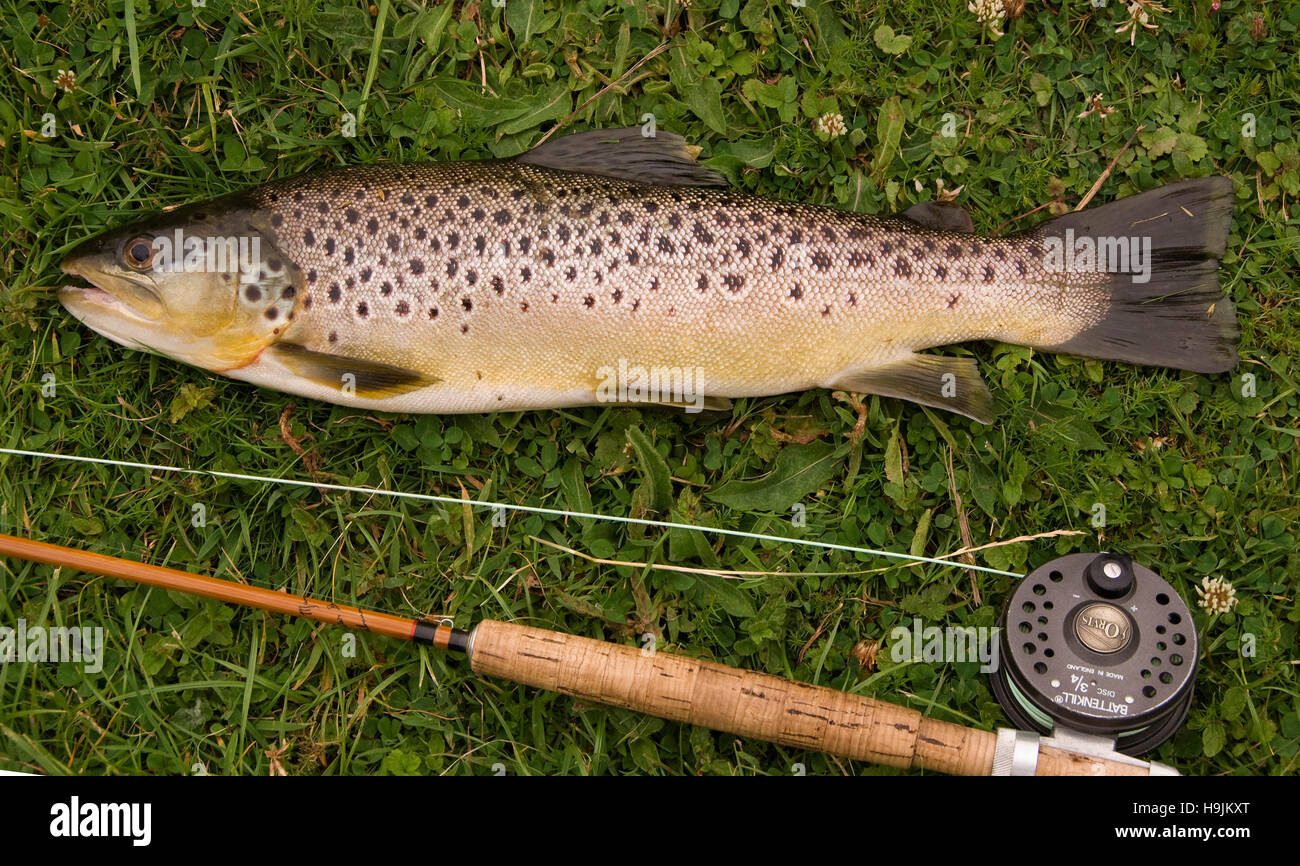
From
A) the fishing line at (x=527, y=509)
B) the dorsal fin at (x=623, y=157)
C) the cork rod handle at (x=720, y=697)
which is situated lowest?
the cork rod handle at (x=720, y=697)

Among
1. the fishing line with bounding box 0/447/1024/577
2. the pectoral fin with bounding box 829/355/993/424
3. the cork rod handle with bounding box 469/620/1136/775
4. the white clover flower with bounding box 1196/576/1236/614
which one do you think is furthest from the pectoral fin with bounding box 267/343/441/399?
the white clover flower with bounding box 1196/576/1236/614

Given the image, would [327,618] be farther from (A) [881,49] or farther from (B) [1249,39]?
(B) [1249,39]

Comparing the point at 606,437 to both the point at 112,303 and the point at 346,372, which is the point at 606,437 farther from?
the point at 112,303

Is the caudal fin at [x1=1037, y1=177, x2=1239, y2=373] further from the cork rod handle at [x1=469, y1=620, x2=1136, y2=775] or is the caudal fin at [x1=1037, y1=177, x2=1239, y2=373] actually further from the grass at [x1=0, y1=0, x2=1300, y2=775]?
the cork rod handle at [x1=469, y1=620, x2=1136, y2=775]

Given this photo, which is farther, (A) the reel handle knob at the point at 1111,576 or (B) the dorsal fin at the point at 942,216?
(B) the dorsal fin at the point at 942,216

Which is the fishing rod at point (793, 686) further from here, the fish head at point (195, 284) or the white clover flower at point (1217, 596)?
the fish head at point (195, 284)

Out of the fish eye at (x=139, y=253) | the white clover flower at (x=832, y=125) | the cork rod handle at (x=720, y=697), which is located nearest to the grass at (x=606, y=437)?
the white clover flower at (x=832, y=125)

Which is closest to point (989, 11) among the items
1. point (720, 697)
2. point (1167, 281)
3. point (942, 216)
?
point (942, 216)
